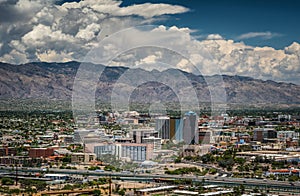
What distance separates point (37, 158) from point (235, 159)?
7.97 metres

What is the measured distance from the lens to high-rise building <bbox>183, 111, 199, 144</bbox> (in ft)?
90.3

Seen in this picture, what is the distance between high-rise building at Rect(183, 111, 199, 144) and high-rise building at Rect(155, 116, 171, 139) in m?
0.78

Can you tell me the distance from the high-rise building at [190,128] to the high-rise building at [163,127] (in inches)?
30.8

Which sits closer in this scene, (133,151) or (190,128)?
(133,151)

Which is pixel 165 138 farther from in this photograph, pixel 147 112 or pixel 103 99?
pixel 103 99

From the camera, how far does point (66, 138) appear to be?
99.6ft

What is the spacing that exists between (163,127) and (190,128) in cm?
153

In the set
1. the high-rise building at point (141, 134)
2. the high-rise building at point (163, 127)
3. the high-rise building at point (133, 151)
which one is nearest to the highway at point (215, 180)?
the high-rise building at point (133, 151)

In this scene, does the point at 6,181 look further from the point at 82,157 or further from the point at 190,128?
the point at 190,128

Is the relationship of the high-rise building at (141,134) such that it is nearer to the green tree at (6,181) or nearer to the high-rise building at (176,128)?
the high-rise building at (176,128)

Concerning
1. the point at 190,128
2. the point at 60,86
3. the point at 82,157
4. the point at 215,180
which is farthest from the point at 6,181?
the point at 60,86

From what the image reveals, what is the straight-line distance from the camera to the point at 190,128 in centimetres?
2827

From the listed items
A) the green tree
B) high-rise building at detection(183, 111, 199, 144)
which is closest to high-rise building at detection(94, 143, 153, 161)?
high-rise building at detection(183, 111, 199, 144)

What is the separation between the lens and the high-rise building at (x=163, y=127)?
89.2 ft
